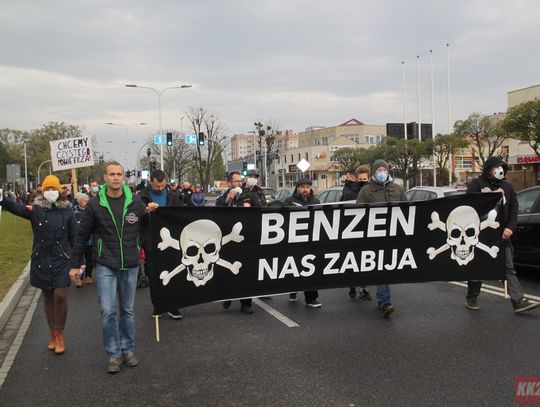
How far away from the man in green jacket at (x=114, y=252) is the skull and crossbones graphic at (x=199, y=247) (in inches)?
27.7

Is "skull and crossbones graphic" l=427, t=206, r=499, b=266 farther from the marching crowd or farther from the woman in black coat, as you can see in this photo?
the woman in black coat

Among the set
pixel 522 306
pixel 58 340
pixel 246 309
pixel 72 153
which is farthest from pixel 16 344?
pixel 72 153

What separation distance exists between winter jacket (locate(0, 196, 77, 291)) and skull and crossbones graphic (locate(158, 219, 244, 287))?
1.00 metres

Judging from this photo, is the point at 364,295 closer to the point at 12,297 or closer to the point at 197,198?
the point at 12,297

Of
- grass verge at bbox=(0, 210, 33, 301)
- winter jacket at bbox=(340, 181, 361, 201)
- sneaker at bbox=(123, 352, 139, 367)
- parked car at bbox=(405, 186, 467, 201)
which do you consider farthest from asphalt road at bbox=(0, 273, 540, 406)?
parked car at bbox=(405, 186, 467, 201)

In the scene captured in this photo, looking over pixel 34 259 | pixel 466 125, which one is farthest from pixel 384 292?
pixel 466 125

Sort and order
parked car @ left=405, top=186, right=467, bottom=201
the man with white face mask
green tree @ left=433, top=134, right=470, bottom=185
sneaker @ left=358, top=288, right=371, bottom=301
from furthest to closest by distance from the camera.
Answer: green tree @ left=433, top=134, right=470, bottom=185 < parked car @ left=405, top=186, right=467, bottom=201 < sneaker @ left=358, top=288, right=371, bottom=301 < the man with white face mask

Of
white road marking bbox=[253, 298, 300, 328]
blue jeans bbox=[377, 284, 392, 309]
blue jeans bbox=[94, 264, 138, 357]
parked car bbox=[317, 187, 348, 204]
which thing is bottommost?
white road marking bbox=[253, 298, 300, 328]

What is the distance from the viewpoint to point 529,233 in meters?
8.50

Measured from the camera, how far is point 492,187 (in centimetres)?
696

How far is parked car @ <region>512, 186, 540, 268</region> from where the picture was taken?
27.5ft

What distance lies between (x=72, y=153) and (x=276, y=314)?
11184 mm

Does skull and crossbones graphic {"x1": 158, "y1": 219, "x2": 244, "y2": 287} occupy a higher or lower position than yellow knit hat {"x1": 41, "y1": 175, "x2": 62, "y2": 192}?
lower

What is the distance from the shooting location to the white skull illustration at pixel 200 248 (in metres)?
5.94
